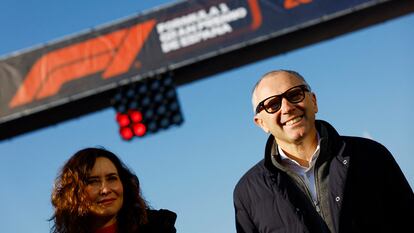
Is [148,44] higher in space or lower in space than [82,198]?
higher

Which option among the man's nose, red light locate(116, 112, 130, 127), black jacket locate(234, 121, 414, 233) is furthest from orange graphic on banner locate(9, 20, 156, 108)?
black jacket locate(234, 121, 414, 233)

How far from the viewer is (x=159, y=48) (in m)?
8.96

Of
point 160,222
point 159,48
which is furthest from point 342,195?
point 159,48

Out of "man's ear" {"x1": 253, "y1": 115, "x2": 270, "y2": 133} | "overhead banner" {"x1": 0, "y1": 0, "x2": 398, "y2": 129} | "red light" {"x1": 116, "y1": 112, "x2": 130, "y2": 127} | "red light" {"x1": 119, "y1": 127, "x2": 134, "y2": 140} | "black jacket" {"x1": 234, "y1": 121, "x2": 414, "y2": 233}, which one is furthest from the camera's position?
"overhead banner" {"x1": 0, "y1": 0, "x2": 398, "y2": 129}

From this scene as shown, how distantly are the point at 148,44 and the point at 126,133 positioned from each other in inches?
104

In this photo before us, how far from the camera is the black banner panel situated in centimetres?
882

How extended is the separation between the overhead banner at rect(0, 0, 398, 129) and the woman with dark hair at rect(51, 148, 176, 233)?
6.10 m

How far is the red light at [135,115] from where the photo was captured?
7064 mm

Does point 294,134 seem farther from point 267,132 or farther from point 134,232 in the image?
point 134,232

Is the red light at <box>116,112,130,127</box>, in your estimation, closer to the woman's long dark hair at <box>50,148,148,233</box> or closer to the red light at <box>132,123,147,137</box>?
the red light at <box>132,123,147,137</box>

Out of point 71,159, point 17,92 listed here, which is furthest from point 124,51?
point 71,159

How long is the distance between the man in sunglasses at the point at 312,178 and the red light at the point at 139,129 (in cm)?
422

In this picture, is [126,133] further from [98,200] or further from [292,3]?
[98,200]

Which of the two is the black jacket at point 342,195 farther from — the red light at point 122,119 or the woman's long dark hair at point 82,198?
the red light at point 122,119
